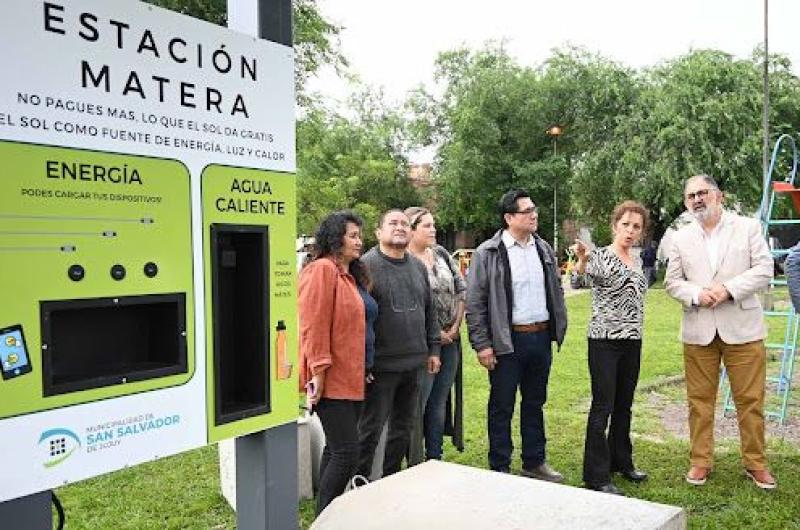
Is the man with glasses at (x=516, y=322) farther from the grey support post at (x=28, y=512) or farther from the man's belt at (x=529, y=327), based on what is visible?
the grey support post at (x=28, y=512)

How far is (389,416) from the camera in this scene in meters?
4.53

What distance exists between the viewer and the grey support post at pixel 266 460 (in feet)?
7.88

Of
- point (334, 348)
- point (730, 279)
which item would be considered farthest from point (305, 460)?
point (730, 279)

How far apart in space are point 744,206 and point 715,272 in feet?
77.3

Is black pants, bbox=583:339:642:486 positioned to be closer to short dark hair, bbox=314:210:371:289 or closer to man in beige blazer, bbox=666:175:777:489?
man in beige blazer, bbox=666:175:777:489

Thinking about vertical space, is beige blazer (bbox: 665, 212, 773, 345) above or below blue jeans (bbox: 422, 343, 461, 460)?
above

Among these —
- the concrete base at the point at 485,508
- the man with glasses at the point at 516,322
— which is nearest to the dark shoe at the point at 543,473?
the man with glasses at the point at 516,322

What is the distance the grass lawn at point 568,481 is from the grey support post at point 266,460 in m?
1.93

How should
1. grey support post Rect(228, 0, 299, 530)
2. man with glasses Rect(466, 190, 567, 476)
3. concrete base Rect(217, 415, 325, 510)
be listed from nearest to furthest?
grey support post Rect(228, 0, 299, 530), concrete base Rect(217, 415, 325, 510), man with glasses Rect(466, 190, 567, 476)

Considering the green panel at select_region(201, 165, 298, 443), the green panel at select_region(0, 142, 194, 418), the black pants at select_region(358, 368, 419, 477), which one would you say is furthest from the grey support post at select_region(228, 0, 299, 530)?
the black pants at select_region(358, 368, 419, 477)

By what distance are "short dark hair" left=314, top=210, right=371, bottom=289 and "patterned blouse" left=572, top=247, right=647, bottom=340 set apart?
153 centimetres

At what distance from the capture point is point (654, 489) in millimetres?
4773

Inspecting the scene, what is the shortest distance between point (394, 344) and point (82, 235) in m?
2.69

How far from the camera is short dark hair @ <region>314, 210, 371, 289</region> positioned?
4.05m
